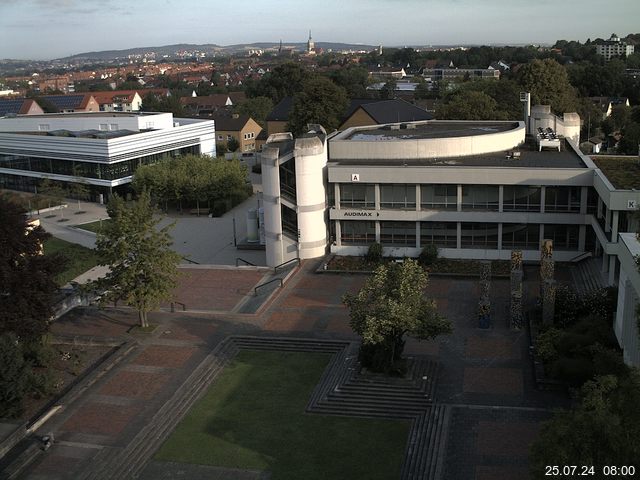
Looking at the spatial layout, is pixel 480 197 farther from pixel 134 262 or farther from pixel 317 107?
pixel 317 107

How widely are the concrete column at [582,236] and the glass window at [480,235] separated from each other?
428 centimetres

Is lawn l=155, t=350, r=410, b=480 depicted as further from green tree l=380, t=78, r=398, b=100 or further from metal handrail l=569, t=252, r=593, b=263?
green tree l=380, t=78, r=398, b=100

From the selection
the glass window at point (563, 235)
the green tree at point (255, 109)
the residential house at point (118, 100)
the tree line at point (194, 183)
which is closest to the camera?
the glass window at point (563, 235)

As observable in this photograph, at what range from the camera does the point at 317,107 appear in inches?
2778

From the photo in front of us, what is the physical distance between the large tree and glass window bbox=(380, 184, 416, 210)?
1863 cm

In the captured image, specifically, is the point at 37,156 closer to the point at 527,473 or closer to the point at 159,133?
the point at 159,133

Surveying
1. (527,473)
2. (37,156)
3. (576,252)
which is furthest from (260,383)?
(37,156)

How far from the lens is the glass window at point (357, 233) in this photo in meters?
40.8

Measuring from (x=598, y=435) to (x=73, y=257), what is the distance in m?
37.7

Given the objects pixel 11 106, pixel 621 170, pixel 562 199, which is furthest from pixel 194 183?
pixel 11 106

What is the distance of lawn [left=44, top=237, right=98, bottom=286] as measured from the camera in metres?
41.3

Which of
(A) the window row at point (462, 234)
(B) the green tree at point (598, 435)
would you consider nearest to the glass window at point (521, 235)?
(A) the window row at point (462, 234)

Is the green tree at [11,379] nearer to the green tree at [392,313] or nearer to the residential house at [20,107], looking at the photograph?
the green tree at [392,313]

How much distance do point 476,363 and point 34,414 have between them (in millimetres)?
15891
